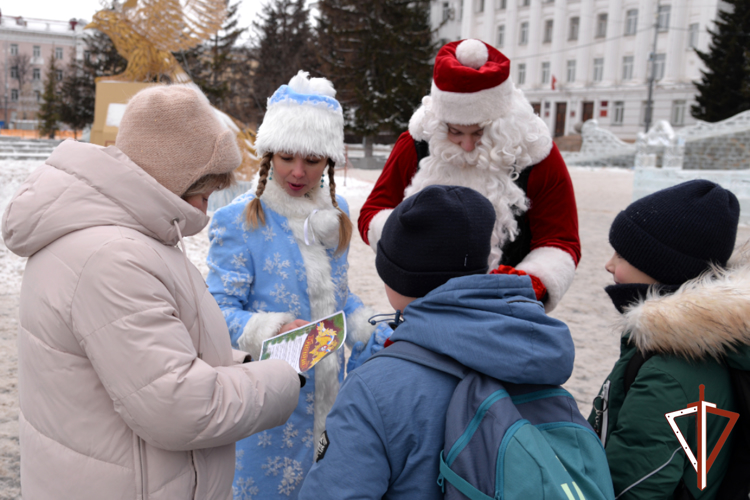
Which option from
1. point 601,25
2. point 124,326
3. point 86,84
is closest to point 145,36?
point 124,326

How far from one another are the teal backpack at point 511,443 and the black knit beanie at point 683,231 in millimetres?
739

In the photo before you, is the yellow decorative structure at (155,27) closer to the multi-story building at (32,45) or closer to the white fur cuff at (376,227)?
the white fur cuff at (376,227)

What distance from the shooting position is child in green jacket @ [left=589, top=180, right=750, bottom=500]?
4.61 feet

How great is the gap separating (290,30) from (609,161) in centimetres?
1931

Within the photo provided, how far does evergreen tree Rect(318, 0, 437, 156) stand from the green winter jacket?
78.0 feet

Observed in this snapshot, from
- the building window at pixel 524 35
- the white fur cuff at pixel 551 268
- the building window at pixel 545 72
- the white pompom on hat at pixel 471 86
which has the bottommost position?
the white fur cuff at pixel 551 268

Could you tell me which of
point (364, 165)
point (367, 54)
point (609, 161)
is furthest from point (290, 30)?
point (609, 161)

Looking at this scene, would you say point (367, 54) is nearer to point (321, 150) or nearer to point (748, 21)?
point (748, 21)

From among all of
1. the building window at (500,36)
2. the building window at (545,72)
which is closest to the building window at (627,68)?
the building window at (545,72)

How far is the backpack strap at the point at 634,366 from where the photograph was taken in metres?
1.55

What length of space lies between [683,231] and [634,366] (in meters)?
0.43

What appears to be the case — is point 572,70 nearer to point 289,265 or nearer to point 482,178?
point 482,178

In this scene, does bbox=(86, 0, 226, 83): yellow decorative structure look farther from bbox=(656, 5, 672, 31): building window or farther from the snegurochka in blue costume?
bbox=(656, 5, 672, 31): building window

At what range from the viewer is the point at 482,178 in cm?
231
